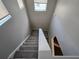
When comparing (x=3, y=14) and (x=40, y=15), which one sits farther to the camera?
(x=40, y=15)

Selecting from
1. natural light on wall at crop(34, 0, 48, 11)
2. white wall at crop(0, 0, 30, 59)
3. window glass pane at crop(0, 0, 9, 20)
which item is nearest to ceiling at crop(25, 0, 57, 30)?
natural light on wall at crop(34, 0, 48, 11)

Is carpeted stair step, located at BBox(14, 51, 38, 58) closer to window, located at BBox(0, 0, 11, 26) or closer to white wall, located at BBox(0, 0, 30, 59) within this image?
white wall, located at BBox(0, 0, 30, 59)

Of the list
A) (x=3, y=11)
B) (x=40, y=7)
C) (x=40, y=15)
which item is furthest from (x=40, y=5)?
(x=3, y=11)

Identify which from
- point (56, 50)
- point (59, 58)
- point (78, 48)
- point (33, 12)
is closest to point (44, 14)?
point (33, 12)

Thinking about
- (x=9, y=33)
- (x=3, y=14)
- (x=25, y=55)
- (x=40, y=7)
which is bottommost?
(x=25, y=55)

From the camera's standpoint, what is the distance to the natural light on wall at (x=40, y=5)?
230 inches

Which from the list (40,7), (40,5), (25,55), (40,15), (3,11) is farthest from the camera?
(40,15)

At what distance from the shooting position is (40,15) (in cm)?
677

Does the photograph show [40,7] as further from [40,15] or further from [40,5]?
[40,15]

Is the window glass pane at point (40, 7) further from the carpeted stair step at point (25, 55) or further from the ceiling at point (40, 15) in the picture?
the carpeted stair step at point (25, 55)

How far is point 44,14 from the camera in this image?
668 centimetres

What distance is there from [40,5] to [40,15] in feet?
2.63

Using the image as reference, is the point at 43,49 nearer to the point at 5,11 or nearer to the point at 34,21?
the point at 5,11

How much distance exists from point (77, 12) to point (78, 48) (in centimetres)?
74
